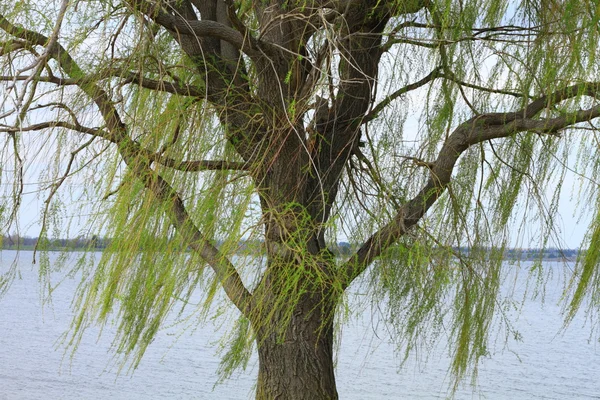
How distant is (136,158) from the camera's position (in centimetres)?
235

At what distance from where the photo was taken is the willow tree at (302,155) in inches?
94.4

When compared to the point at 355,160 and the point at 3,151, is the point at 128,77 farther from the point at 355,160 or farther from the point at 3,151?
the point at 355,160

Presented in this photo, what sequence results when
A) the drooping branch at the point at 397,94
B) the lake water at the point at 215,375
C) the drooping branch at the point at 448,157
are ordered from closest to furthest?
the drooping branch at the point at 448,157 → the drooping branch at the point at 397,94 → the lake water at the point at 215,375

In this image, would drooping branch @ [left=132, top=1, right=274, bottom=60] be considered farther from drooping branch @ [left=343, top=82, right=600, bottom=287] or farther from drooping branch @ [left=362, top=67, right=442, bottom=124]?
drooping branch @ [left=343, top=82, right=600, bottom=287]

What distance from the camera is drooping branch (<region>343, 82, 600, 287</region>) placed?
2.72 m

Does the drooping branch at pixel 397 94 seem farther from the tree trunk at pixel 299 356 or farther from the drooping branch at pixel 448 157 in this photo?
the tree trunk at pixel 299 356

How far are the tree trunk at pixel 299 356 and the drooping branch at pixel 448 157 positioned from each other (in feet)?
0.67

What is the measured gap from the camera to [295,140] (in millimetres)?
2928

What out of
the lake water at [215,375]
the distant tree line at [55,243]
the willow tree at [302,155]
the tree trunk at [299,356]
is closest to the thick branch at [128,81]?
the willow tree at [302,155]

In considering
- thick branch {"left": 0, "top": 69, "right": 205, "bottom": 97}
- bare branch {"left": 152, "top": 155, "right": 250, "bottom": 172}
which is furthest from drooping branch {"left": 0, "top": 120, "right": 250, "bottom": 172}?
thick branch {"left": 0, "top": 69, "right": 205, "bottom": 97}

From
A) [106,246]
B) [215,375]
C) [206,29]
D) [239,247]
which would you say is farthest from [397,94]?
[215,375]

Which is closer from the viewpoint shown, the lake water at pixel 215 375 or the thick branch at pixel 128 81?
the thick branch at pixel 128 81

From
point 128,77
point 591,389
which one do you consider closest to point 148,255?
point 128,77

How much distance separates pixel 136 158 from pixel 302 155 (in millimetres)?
775
